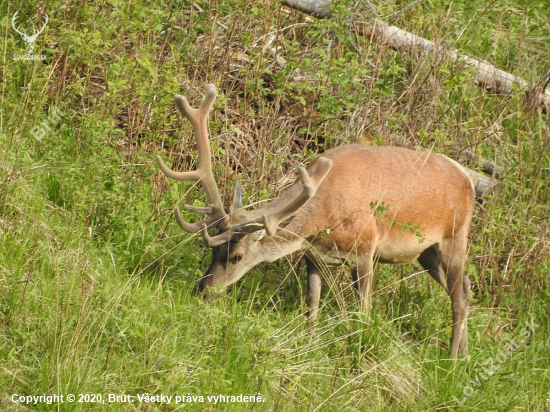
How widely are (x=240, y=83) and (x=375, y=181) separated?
222 cm

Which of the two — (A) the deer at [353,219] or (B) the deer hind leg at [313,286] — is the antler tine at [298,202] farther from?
(B) the deer hind leg at [313,286]

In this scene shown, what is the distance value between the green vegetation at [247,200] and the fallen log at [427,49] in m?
0.13

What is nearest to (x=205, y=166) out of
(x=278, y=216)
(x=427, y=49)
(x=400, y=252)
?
(x=278, y=216)

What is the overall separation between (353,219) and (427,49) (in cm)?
322

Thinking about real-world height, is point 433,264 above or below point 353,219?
below

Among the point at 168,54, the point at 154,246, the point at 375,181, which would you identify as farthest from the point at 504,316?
the point at 168,54

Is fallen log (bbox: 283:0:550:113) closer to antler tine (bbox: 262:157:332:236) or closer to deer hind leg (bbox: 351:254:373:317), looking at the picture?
antler tine (bbox: 262:157:332:236)

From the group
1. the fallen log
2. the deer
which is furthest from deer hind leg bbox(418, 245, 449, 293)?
the fallen log

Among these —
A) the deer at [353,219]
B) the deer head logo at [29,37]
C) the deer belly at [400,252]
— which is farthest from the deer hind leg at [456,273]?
the deer head logo at [29,37]

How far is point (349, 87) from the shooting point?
330 inches

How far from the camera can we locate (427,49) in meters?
9.48

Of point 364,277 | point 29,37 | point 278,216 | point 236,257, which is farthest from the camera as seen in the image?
point 29,37

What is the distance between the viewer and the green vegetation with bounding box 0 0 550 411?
17.7 feet

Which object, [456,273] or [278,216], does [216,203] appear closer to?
[278,216]
